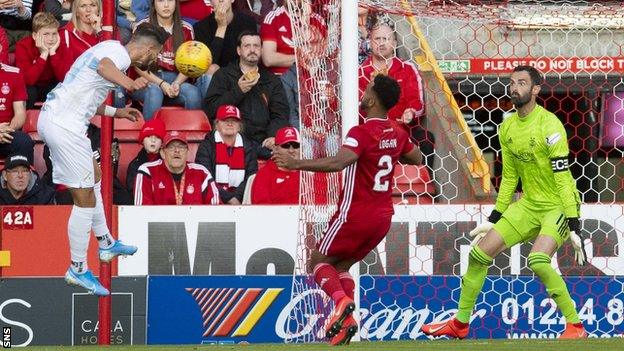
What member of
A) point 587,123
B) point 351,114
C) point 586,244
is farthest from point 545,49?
point 351,114

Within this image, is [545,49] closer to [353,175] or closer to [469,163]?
[469,163]

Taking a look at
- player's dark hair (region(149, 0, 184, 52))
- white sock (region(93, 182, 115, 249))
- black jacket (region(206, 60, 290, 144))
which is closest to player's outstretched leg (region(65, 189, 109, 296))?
white sock (region(93, 182, 115, 249))

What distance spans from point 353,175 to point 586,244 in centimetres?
310

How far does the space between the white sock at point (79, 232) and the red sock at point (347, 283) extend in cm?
183

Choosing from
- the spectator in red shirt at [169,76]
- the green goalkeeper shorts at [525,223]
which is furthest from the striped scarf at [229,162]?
the green goalkeeper shorts at [525,223]

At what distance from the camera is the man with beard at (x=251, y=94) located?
50.2ft

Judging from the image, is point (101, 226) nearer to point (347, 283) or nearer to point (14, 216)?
point (347, 283)

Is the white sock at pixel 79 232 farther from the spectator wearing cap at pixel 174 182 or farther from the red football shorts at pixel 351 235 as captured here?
the spectator wearing cap at pixel 174 182

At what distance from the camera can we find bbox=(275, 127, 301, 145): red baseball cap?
47.5ft

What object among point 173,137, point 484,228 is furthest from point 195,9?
point 484,228

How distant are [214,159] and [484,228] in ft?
9.34

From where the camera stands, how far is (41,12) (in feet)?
50.4

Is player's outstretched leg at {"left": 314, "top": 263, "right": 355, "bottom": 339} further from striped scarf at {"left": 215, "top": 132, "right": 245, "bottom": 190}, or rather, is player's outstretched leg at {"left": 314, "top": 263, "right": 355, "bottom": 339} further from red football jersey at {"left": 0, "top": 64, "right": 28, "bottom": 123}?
red football jersey at {"left": 0, "top": 64, "right": 28, "bottom": 123}

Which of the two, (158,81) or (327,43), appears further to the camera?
(158,81)
